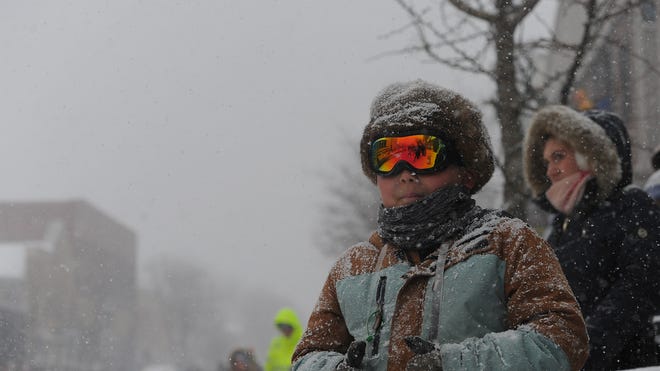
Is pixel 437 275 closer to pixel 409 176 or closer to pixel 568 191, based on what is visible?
pixel 409 176

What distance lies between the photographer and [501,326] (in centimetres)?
198

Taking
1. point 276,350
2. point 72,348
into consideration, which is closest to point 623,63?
point 276,350

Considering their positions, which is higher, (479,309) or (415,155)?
(415,155)

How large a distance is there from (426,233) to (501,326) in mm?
298

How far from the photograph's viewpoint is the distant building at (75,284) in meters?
59.1

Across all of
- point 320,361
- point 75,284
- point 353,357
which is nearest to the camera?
point 353,357

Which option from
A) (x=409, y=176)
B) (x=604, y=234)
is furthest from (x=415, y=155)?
(x=604, y=234)

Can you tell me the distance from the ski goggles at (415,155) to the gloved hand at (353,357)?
486 mm

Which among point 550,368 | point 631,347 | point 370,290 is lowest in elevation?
point 631,347

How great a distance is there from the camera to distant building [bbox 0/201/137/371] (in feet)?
194

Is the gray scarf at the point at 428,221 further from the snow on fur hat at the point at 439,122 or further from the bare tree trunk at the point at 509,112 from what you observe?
the bare tree trunk at the point at 509,112

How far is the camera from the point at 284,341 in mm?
9242

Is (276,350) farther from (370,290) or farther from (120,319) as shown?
Result: (120,319)

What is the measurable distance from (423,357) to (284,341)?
7.57m
